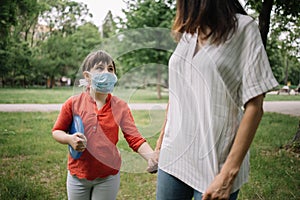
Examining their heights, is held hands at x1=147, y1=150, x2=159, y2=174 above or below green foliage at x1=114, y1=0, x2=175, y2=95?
below

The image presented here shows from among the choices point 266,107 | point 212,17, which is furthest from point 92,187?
point 266,107

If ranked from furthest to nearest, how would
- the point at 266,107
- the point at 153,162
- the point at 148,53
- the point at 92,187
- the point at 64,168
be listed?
the point at 266,107 < the point at 64,168 < the point at 92,187 < the point at 153,162 < the point at 148,53

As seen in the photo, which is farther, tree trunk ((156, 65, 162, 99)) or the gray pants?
the gray pants

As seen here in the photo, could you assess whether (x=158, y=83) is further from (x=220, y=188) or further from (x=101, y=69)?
(x=220, y=188)

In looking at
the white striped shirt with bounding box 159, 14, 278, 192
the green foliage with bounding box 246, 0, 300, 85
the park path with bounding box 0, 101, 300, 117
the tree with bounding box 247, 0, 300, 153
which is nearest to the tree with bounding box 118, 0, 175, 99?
the white striped shirt with bounding box 159, 14, 278, 192

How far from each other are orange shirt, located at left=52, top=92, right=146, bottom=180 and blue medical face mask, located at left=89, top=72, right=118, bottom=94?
0.05m

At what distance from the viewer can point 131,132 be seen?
129 centimetres

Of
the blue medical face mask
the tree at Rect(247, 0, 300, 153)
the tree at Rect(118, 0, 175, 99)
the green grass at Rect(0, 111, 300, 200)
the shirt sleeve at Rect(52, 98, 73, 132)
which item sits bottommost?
the green grass at Rect(0, 111, 300, 200)

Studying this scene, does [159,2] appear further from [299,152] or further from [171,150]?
[299,152]

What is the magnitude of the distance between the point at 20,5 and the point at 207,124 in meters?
6.45

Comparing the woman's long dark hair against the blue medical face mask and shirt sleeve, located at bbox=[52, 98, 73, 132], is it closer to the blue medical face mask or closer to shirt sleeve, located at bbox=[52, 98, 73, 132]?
the blue medical face mask

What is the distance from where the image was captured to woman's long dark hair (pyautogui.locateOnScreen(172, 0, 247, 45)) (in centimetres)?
86

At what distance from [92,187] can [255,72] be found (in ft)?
2.67

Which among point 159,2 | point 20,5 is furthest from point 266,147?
point 20,5
